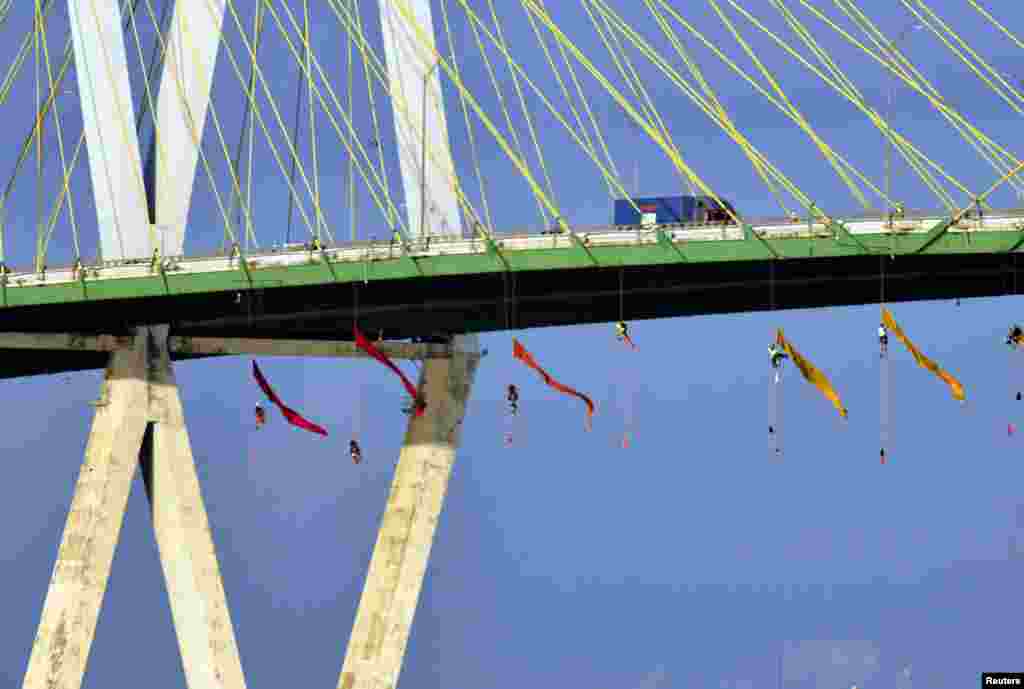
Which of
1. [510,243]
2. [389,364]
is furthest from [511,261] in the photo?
[389,364]

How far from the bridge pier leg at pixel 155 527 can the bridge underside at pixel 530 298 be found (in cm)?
186

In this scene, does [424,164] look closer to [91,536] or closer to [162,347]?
[162,347]

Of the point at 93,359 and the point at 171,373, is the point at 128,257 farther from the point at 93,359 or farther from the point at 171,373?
the point at 93,359

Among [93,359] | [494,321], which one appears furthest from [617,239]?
[93,359]

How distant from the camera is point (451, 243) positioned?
295 ft

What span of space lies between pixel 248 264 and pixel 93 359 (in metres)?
15.0

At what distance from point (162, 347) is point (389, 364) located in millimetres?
6381

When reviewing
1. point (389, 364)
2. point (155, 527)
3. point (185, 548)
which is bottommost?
point (185, 548)

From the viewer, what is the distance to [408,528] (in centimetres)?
9762

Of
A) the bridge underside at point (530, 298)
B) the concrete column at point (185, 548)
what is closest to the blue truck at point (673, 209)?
the bridge underside at point (530, 298)

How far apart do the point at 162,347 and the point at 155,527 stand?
4722 millimetres

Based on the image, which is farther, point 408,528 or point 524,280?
point 408,528

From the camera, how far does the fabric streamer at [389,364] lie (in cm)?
9300

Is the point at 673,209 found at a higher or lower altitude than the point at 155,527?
higher
